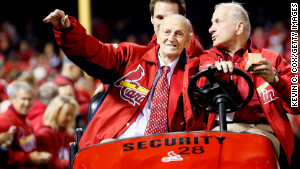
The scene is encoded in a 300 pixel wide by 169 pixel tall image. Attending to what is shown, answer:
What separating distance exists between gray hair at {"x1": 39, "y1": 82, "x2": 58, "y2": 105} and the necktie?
309 centimetres

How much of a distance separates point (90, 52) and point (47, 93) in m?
3.18

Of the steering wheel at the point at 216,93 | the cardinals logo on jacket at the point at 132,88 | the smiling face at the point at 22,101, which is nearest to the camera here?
the steering wheel at the point at 216,93

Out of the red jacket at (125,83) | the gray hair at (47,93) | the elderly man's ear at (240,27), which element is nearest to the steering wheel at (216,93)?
the red jacket at (125,83)

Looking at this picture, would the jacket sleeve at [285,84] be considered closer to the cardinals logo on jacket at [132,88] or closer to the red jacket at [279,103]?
the red jacket at [279,103]

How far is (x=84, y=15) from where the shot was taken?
33.4ft

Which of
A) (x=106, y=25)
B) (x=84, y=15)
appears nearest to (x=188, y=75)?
(x=84, y=15)

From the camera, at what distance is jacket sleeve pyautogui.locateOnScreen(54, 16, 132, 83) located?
10.8ft

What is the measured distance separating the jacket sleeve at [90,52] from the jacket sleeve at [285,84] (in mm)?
1126

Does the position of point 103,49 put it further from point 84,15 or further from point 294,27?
point 84,15

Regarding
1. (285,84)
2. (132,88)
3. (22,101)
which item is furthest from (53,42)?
(285,84)

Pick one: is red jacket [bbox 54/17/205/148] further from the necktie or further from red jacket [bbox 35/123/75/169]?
red jacket [bbox 35/123/75/169]

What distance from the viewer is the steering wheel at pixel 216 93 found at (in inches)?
121

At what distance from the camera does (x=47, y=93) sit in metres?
6.46

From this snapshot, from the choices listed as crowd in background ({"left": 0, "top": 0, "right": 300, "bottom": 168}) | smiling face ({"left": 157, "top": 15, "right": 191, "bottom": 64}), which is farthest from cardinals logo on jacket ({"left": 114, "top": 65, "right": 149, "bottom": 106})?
crowd in background ({"left": 0, "top": 0, "right": 300, "bottom": 168})
